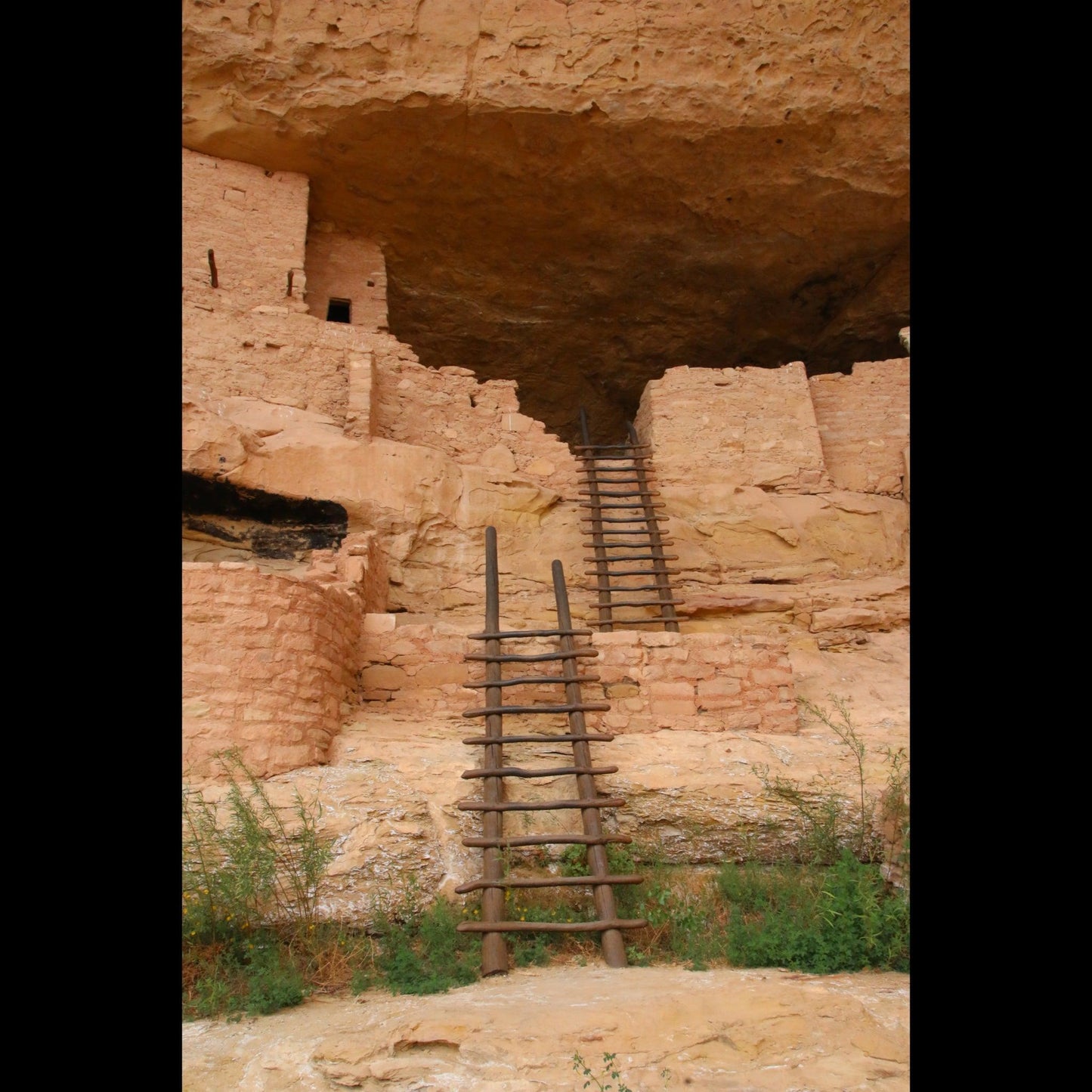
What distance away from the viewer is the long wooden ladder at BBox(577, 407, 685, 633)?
7461 mm

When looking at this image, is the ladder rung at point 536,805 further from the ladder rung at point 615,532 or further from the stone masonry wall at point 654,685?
the ladder rung at point 615,532

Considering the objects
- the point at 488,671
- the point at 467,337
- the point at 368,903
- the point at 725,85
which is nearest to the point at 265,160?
the point at 467,337

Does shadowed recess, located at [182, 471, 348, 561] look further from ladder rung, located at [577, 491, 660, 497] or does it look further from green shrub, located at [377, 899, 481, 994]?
green shrub, located at [377, 899, 481, 994]

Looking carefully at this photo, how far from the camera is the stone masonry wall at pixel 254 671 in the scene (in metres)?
4.68

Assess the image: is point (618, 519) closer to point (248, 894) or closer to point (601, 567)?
point (601, 567)

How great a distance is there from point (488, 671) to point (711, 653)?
1.28 metres

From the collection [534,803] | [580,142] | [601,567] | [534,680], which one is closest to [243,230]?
[580,142]

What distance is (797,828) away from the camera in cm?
492

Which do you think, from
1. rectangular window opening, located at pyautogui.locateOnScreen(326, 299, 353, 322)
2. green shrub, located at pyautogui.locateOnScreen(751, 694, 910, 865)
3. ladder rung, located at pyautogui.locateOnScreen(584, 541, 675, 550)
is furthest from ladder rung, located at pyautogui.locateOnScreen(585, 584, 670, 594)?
rectangular window opening, located at pyautogui.locateOnScreen(326, 299, 353, 322)

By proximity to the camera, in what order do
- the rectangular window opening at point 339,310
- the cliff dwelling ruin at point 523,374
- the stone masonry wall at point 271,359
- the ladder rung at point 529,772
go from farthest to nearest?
the rectangular window opening at point 339,310 → the stone masonry wall at point 271,359 → the cliff dwelling ruin at point 523,374 → the ladder rung at point 529,772

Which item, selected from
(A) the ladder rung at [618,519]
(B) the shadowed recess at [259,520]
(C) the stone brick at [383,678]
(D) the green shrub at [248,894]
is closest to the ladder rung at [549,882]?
(D) the green shrub at [248,894]

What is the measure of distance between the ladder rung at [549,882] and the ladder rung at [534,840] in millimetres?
152

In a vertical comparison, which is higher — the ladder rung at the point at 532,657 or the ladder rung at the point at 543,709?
the ladder rung at the point at 532,657
